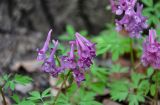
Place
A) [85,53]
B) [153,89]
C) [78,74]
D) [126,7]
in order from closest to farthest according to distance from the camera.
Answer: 1. [85,53]
2. [78,74]
3. [126,7]
4. [153,89]

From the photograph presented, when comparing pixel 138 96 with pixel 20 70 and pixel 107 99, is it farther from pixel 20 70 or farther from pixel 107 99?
pixel 20 70

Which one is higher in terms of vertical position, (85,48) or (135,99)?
(85,48)

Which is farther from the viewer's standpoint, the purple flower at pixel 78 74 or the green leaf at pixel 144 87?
the green leaf at pixel 144 87

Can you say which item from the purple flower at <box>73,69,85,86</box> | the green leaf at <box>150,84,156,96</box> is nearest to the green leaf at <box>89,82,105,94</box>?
the green leaf at <box>150,84,156,96</box>

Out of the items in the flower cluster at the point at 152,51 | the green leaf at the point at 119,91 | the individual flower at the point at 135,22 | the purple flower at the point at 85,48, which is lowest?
the green leaf at the point at 119,91

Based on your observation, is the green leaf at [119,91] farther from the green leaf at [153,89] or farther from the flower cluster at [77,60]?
the flower cluster at [77,60]

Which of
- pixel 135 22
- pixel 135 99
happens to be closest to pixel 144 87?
pixel 135 99

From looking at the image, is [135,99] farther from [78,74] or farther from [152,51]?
[78,74]

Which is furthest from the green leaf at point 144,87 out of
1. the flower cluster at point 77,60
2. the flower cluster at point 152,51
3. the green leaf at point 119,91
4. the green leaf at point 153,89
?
the flower cluster at point 77,60

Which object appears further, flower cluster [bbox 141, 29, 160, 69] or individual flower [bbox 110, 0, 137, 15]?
individual flower [bbox 110, 0, 137, 15]

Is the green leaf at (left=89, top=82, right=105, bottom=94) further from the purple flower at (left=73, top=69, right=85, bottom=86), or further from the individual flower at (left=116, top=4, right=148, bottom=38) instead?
the purple flower at (left=73, top=69, right=85, bottom=86)

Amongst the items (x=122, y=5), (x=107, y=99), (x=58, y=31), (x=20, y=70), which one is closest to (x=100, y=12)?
(x=58, y=31)
